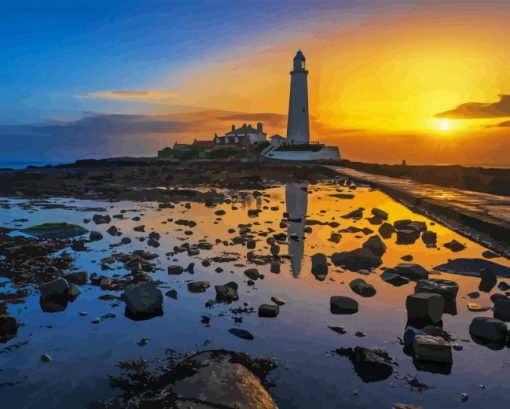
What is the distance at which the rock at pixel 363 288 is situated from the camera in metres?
7.80

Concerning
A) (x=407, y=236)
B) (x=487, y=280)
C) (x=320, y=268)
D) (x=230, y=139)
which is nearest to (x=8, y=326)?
(x=320, y=268)

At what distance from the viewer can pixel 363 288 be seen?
309 inches

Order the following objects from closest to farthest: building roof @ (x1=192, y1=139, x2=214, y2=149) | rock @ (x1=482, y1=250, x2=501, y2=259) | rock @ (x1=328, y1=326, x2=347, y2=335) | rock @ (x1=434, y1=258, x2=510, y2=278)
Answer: rock @ (x1=328, y1=326, x2=347, y2=335)
rock @ (x1=434, y1=258, x2=510, y2=278)
rock @ (x1=482, y1=250, x2=501, y2=259)
building roof @ (x1=192, y1=139, x2=214, y2=149)

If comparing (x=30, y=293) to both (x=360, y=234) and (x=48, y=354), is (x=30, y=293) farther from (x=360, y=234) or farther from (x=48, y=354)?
(x=360, y=234)

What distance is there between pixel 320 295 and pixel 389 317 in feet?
4.61

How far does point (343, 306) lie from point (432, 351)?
189cm

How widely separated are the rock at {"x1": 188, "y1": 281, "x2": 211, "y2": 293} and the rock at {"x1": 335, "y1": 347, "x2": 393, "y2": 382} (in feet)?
10.5

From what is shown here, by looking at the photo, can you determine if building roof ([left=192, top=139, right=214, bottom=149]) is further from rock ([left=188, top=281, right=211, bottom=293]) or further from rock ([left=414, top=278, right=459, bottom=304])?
rock ([left=414, top=278, right=459, bottom=304])

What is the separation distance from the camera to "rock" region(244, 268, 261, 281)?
873 centimetres

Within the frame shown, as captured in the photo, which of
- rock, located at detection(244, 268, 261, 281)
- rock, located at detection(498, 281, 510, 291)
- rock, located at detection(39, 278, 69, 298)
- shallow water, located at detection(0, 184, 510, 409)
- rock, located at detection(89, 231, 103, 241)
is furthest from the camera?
rock, located at detection(89, 231, 103, 241)

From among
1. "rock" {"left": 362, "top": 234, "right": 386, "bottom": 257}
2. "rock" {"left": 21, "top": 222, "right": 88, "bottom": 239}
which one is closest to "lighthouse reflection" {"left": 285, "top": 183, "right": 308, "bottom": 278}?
"rock" {"left": 362, "top": 234, "right": 386, "bottom": 257}

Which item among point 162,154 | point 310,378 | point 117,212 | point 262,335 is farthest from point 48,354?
point 162,154

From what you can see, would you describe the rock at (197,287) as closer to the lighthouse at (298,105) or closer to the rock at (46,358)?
the rock at (46,358)

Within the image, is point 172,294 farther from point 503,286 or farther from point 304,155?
point 304,155
